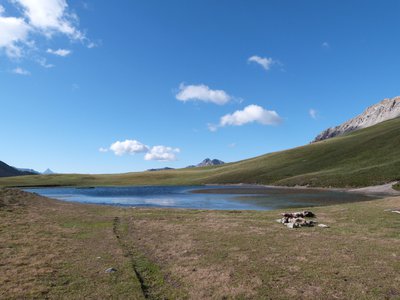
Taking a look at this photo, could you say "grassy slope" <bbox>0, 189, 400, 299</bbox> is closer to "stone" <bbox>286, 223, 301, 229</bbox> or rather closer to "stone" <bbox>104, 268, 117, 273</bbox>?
"stone" <bbox>104, 268, 117, 273</bbox>

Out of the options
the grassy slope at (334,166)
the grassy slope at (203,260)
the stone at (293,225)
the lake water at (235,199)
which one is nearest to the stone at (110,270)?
the grassy slope at (203,260)

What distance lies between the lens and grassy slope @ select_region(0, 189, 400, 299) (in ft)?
46.8

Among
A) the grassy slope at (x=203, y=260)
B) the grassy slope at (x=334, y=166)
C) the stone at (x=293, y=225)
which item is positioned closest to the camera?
the grassy slope at (x=203, y=260)

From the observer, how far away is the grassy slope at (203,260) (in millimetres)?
14266

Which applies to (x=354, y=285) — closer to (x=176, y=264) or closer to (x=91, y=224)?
(x=176, y=264)

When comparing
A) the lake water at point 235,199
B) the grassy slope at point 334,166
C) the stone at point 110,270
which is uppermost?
the grassy slope at point 334,166

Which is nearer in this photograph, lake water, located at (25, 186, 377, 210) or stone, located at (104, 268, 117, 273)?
stone, located at (104, 268, 117, 273)

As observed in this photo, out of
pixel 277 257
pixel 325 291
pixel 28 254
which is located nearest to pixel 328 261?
pixel 277 257

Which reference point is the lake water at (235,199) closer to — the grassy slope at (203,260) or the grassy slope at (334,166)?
the grassy slope at (334,166)

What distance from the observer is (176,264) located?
1847 centimetres

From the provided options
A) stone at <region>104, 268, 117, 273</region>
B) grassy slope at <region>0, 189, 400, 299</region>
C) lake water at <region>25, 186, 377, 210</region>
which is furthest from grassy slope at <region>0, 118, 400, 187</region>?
stone at <region>104, 268, 117, 273</region>

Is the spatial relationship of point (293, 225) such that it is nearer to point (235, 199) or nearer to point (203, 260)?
point (203, 260)

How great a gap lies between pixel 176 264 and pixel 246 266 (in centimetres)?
383

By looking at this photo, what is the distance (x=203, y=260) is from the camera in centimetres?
1903
